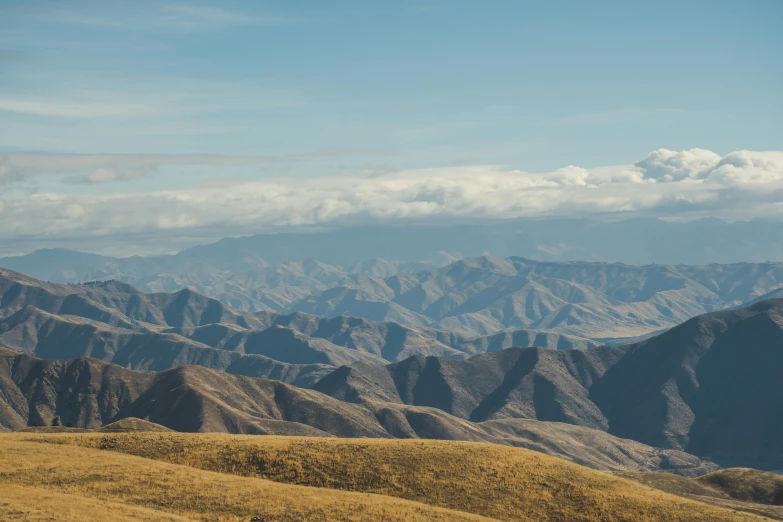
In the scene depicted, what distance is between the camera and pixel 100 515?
5750 cm

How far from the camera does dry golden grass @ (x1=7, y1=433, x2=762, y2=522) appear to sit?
79.6 m

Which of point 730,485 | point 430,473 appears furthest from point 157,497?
point 730,485

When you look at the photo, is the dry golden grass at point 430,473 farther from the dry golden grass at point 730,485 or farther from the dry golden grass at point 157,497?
the dry golden grass at point 730,485

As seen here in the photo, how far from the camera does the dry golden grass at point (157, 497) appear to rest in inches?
2359

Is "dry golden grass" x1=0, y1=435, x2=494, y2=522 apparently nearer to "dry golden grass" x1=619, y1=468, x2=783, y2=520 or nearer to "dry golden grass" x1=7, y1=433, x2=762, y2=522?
"dry golden grass" x1=7, y1=433, x2=762, y2=522

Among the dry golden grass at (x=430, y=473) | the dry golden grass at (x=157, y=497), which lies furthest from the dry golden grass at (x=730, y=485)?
the dry golden grass at (x=157, y=497)

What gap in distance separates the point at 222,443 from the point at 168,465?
1009 cm

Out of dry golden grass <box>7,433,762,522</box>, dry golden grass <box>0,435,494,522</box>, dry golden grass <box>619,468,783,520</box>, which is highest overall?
dry golden grass <box>0,435,494,522</box>

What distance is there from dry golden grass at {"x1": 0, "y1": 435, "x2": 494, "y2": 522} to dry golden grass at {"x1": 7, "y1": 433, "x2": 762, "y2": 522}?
1364 millimetres

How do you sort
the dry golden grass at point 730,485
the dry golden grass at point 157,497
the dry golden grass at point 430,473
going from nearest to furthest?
the dry golden grass at point 157,497 < the dry golden grass at point 430,473 < the dry golden grass at point 730,485

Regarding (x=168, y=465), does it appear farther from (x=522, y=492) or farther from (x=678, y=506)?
(x=678, y=506)

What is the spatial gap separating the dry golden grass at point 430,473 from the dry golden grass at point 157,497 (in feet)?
4.47

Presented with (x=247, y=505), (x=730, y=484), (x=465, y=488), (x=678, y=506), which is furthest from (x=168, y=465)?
(x=730, y=484)

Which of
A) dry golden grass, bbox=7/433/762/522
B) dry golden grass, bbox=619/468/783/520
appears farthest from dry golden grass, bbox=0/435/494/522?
dry golden grass, bbox=619/468/783/520
